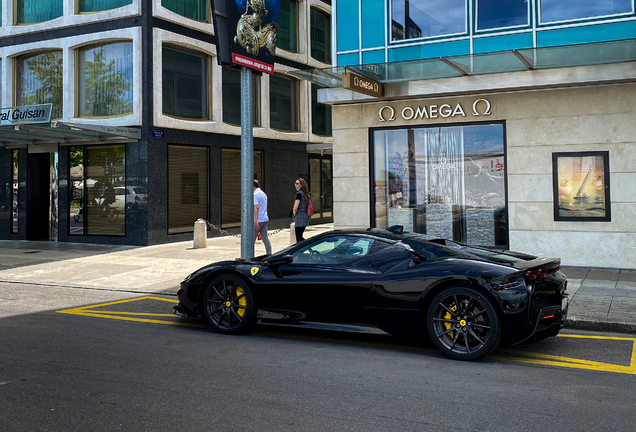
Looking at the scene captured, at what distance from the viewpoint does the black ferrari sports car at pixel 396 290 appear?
5.98m

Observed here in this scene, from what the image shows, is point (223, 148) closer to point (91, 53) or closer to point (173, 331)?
point (91, 53)

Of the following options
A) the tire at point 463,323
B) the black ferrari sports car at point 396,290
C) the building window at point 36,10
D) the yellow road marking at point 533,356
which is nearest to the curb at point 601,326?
the yellow road marking at point 533,356

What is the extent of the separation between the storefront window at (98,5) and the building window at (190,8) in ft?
4.09

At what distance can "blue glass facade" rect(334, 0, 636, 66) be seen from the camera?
1215 centimetres

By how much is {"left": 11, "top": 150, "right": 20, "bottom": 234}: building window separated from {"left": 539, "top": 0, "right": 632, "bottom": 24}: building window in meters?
17.3

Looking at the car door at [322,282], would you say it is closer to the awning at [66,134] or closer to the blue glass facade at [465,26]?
the blue glass facade at [465,26]

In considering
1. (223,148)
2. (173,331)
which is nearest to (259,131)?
(223,148)

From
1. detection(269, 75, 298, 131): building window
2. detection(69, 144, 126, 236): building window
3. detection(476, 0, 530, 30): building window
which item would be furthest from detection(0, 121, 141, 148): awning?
detection(476, 0, 530, 30): building window

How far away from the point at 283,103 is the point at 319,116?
7.96ft

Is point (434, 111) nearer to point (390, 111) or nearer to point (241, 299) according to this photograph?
point (390, 111)

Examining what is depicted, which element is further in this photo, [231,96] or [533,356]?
[231,96]

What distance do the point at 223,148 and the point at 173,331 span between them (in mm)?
14672

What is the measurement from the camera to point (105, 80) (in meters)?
19.4

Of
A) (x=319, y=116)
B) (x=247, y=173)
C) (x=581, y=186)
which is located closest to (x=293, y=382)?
(x=247, y=173)
